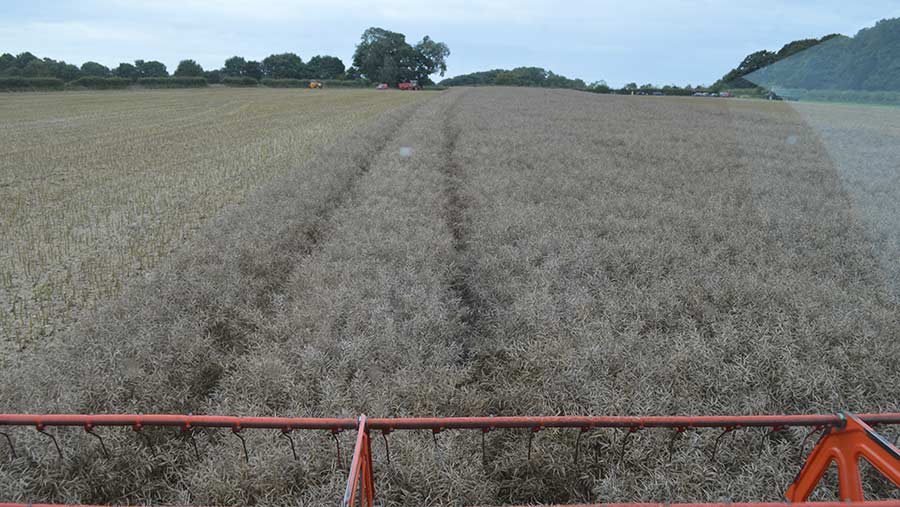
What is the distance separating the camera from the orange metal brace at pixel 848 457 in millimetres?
1796

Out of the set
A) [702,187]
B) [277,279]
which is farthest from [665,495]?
[702,187]

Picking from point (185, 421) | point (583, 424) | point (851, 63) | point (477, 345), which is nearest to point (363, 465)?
point (185, 421)

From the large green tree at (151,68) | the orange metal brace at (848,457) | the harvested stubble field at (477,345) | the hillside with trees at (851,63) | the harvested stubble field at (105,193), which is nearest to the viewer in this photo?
the orange metal brace at (848,457)

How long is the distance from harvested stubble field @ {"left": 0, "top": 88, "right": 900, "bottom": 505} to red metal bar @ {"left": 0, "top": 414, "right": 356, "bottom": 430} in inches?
18.8

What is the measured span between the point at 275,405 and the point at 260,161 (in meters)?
9.75

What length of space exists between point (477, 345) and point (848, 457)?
2.37 metres

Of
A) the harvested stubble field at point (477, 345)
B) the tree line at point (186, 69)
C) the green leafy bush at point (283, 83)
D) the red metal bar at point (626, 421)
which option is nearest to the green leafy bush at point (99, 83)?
the tree line at point (186, 69)

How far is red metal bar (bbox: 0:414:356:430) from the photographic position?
7.01 feet

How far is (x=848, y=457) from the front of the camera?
2.05 metres

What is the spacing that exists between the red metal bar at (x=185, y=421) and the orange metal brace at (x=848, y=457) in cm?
207

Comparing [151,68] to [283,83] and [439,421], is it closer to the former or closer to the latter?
[283,83]

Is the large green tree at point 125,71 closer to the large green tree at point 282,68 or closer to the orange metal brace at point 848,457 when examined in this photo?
the large green tree at point 282,68

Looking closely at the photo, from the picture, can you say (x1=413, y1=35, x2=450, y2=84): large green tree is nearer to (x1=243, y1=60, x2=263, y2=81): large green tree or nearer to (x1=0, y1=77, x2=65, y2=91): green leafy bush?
(x1=243, y1=60, x2=263, y2=81): large green tree

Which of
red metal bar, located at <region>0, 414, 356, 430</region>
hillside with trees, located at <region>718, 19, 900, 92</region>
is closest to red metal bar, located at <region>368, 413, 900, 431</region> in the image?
red metal bar, located at <region>0, 414, 356, 430</region>
